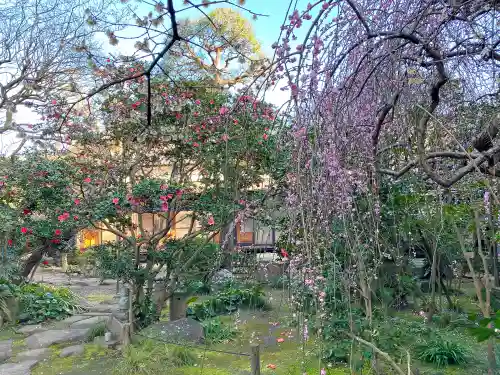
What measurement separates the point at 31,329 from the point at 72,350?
128cm

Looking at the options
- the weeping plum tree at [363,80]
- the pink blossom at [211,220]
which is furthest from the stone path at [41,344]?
the weeping plum tree at [363,80]

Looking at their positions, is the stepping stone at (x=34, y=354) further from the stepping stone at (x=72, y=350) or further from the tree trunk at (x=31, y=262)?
the tree trunk at (x=31, y=262)

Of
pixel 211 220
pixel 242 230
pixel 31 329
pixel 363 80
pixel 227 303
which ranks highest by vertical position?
pixel 363 80

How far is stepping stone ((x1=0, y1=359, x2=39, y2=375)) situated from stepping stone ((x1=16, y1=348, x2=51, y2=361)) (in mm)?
96

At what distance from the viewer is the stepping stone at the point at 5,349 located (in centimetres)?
410

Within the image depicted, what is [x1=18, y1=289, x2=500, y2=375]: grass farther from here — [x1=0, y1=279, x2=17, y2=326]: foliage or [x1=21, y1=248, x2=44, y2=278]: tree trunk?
[x1=21, y1=248, x2=44, y2=278]: tree trunk

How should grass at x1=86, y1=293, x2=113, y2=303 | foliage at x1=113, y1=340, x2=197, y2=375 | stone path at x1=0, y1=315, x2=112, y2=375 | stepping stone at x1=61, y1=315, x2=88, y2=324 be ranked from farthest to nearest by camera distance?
grass at x1=86, y1=293, x2=113, y2=303
stepping stone at x1=61, y1=315, x2=88, y2=324
stone path at x1=0, y1=315, x2=112, y2=375
foliage at x1=113, y1=340, x2=197, y2=375

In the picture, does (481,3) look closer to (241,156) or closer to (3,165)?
(241,156)

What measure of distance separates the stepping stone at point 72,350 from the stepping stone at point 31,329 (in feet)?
3.35

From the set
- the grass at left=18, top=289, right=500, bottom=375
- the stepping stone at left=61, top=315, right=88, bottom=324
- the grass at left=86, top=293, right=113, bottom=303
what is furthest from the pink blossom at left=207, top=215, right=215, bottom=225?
→ the grass at left=86, top=293, right=113, bottom=303

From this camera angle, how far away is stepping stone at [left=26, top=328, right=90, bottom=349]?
14.7 feet

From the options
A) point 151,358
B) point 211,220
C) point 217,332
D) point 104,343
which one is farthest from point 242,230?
point 104,343

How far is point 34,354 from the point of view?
415cm

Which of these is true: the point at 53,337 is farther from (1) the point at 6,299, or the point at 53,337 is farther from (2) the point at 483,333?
(2) the point at 483,333
